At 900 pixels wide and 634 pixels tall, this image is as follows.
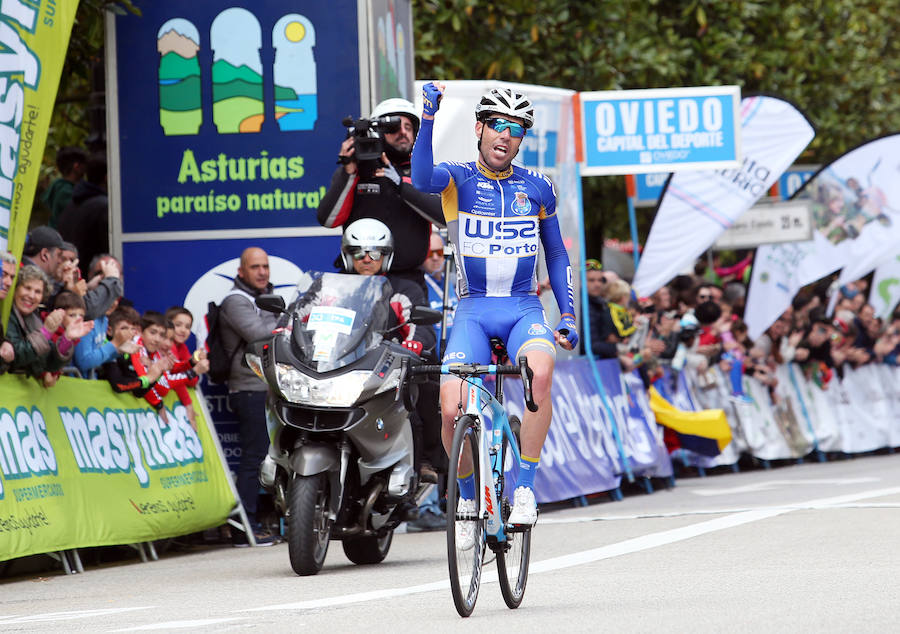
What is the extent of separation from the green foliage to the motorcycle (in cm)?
1043

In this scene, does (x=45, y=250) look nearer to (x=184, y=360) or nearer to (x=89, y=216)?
(x=184, y=360)

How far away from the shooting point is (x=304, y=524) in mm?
9539

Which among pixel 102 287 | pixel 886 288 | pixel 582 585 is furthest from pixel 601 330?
pixel 886 288

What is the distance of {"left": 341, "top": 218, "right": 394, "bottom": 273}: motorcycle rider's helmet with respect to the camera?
1067 centimetres

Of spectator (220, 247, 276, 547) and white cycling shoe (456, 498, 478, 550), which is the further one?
spectator (220, 247, 276, 547)

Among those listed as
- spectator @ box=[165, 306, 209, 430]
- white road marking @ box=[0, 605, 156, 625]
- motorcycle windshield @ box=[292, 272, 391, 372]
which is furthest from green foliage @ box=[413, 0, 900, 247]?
white road marking @ box=[0, 605, 156, 625]

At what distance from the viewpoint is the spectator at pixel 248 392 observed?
1285cm

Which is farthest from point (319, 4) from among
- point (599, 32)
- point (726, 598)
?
point (599, 32)

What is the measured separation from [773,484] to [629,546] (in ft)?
23.5

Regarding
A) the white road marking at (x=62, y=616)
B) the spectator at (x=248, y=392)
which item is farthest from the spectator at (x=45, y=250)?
the white road marking at (x=62, y=616)

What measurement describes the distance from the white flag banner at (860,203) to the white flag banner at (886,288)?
2946mm

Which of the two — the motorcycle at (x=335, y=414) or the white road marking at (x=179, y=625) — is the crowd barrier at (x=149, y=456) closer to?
the motorcycle at (x=335, y=414)

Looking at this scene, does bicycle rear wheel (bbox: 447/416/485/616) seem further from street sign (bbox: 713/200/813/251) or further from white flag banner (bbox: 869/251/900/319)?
white flag banner (bbox: 869/251/900/319)

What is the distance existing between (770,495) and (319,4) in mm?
5624
